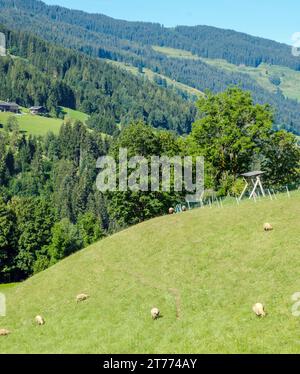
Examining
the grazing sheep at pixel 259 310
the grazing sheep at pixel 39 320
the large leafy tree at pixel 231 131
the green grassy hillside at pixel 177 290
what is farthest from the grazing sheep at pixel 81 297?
the large leafy tree at pixel 231 131

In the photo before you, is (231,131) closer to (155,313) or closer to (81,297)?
(81,297)

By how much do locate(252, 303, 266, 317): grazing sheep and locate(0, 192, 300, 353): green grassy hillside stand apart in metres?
0.45

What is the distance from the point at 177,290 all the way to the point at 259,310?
11007 mm

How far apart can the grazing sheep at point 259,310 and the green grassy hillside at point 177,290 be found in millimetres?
455

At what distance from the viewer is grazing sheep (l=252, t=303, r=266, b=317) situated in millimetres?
37562

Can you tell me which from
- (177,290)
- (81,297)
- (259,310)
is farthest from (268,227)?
(81,297)

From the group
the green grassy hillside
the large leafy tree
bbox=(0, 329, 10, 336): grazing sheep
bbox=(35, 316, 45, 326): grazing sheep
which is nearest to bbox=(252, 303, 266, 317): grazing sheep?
the green grassy hillside

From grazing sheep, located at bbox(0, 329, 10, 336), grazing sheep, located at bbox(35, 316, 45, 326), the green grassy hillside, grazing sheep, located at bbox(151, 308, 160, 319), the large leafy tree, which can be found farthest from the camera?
the large leafy tree

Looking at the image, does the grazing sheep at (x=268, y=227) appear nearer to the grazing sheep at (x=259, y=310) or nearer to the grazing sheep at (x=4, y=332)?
the grazing sheep at (x=259, y=310)

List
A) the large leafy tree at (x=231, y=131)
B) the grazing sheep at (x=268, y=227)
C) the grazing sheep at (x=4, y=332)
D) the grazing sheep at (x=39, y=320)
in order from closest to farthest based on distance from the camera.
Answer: the grazing sheep at (x=4, y=332)
the grazing sheep at (x=39, y=320)
the grazing sheep at (x=268, y=227)
the large leafy tree at (x=231, y=131)

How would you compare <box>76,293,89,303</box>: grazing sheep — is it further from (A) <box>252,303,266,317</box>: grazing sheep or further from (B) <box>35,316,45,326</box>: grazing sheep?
(A) <box>252,303,266,317</box>: grazing sheep

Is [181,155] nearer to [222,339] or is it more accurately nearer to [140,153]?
[140,153]

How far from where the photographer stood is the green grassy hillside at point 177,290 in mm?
37500

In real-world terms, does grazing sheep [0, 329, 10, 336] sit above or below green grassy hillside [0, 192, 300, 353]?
below
